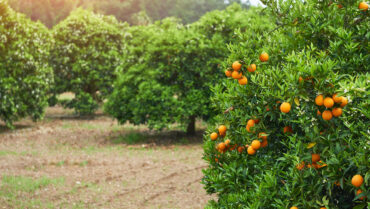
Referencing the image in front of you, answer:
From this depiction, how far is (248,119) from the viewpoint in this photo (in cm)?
337

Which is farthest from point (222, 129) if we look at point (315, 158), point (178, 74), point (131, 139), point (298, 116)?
point (131, 139)

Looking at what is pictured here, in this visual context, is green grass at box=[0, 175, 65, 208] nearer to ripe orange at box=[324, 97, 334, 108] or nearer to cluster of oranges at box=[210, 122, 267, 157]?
cluster of oranges at box=[210, 122, 267, 157]

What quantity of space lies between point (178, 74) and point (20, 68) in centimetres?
595

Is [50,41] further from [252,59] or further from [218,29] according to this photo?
[252,59]

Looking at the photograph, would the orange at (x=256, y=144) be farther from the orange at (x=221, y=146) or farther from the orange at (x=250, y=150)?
the orange at (x=221, y=146)

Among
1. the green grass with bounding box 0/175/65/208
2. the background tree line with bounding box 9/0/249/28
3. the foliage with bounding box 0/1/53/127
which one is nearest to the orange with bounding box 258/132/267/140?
the green grass with bounding box 0/175/65/208

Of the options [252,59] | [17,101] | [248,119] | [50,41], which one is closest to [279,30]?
[252,59]

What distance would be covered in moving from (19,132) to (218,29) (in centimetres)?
807

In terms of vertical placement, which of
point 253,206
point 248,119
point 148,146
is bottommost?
point 148,146

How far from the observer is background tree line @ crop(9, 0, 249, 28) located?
1436 inches

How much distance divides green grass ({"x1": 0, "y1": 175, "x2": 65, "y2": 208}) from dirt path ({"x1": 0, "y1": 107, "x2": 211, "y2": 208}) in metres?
0.02

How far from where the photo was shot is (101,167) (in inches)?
345

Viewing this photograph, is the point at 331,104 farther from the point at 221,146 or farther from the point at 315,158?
the point at 221,146

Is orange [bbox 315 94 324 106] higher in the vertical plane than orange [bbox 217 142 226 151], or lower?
higher
